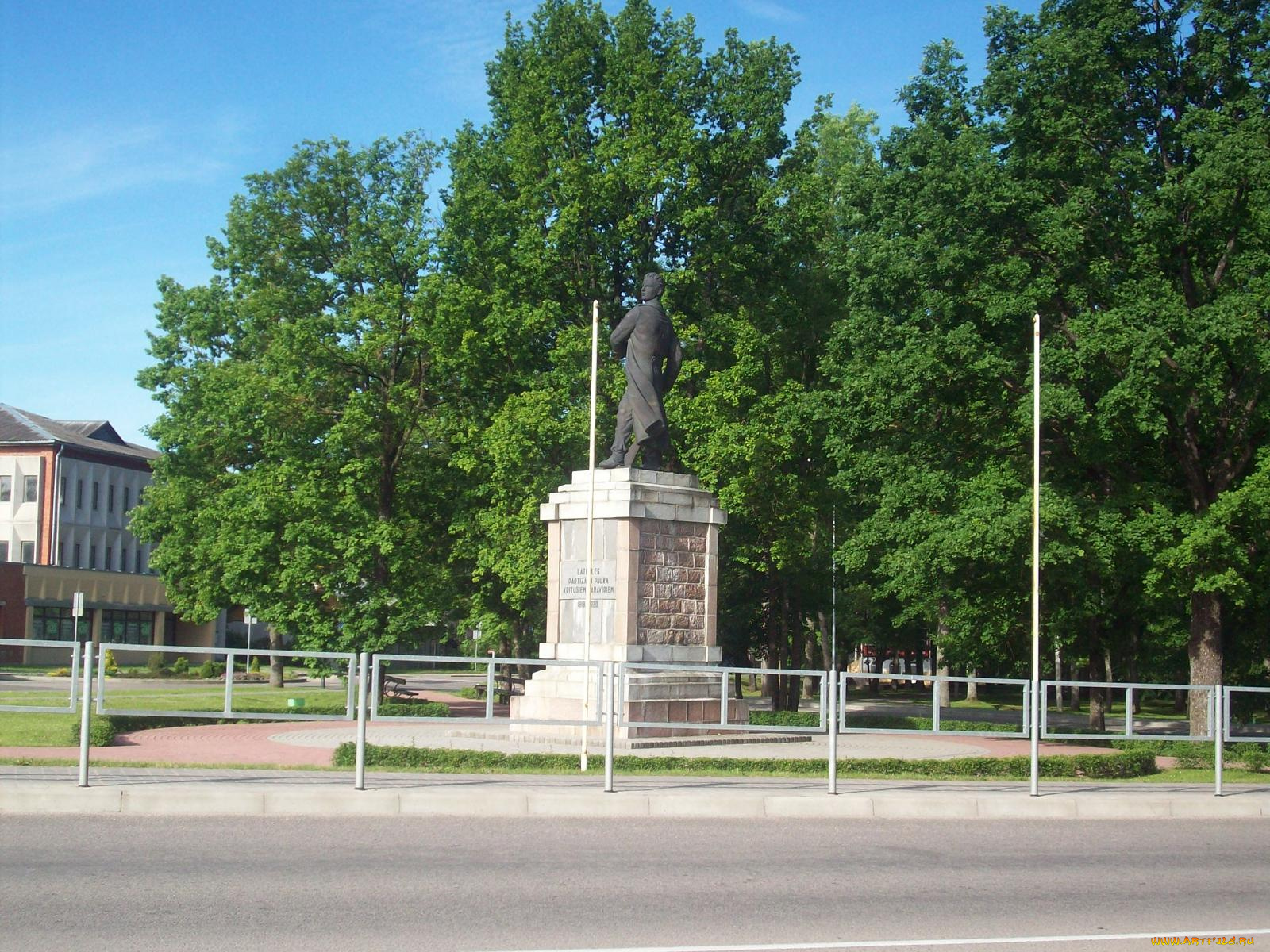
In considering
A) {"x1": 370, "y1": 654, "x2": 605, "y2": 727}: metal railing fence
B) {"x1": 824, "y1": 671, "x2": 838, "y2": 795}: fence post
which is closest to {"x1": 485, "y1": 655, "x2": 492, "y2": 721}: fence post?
{"x1": 370, "y1": 654, "x2": 605, "y2": 727}: metal railing fence

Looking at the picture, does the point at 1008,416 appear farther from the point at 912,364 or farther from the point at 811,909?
the point at 811,909

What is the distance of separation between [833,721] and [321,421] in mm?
22343

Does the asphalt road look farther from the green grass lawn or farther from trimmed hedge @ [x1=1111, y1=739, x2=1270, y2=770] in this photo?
trimmed hedge @ [x1=1111, y1=739, x2=1270, y2=770]

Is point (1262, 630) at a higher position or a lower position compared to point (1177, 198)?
lower

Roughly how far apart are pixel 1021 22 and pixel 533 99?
1173 cm

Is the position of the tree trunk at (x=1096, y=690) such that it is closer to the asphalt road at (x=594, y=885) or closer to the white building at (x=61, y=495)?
the asphalt road at (x=594, y=885)

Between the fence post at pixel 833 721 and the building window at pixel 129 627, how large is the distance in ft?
211

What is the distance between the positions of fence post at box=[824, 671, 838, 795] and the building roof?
61.9m

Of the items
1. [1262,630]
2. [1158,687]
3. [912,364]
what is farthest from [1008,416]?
[1158,687]

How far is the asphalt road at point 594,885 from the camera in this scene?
310 inches

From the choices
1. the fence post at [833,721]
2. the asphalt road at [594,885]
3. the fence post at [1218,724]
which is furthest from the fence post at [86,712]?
the fence post at [1218,724]

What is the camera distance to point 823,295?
34.6m

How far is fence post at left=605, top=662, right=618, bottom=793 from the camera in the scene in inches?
561

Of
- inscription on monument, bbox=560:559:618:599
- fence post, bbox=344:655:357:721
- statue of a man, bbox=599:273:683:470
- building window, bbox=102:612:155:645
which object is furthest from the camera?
building window, bbox=102:612:155:645
